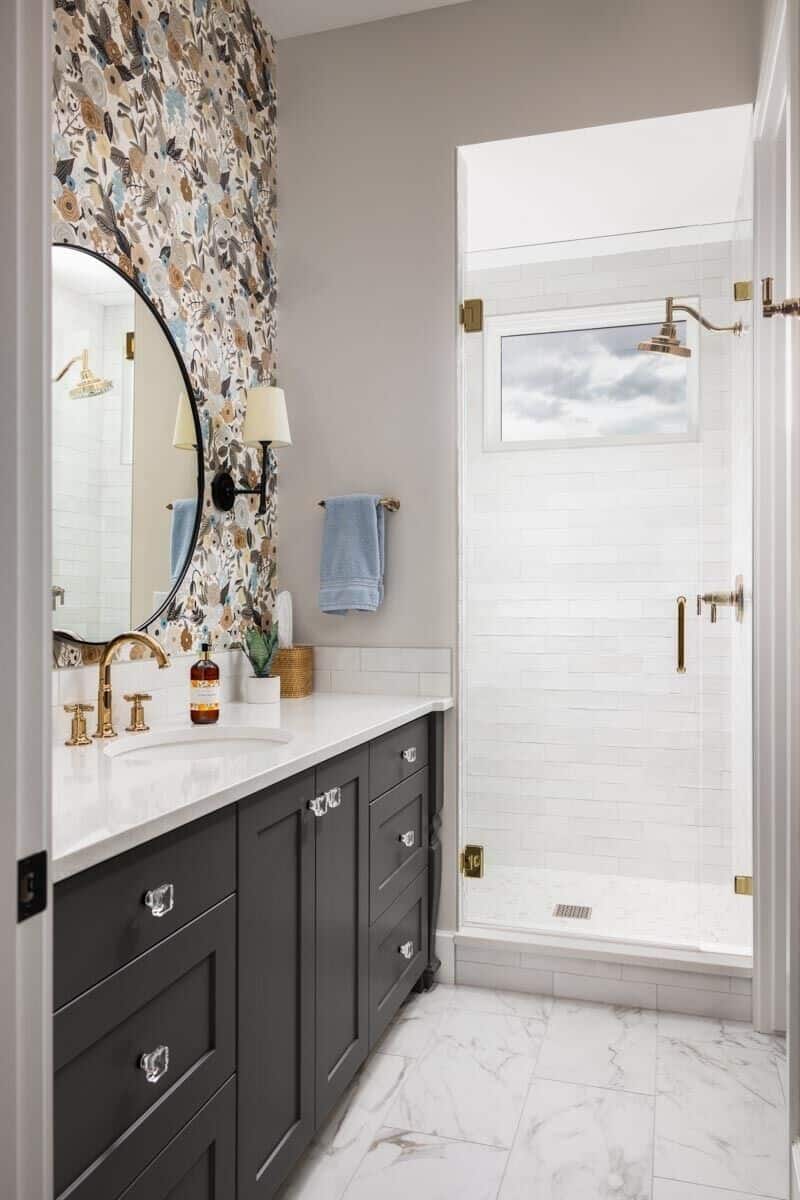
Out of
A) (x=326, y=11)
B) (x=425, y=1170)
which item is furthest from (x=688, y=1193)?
(x=326, y=11)

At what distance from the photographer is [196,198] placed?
2.38 metres

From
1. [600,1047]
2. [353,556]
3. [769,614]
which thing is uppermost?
[353,556]

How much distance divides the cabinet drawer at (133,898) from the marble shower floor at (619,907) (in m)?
1.54

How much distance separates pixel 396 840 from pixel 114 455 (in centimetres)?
117

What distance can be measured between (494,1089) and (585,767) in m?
1.05

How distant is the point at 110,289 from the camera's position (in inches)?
78.3

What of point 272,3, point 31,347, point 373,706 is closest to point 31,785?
point 31,347

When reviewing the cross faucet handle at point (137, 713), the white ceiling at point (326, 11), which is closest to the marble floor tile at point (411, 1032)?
the cross faucet handle at point (137, 713)

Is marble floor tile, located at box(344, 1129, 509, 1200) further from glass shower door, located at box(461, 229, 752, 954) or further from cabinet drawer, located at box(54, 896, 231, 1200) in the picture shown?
glass shower door, located at box(461, 229, 752, 954)

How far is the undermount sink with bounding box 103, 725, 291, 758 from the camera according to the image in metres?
1.93

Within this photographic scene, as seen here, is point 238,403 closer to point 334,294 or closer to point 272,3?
point 334,294

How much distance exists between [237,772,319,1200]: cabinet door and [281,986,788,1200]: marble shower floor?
0.77 ft

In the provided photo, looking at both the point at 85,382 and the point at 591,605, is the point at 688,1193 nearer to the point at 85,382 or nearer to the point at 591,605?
the point at 591,605

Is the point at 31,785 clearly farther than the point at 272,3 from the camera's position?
No
